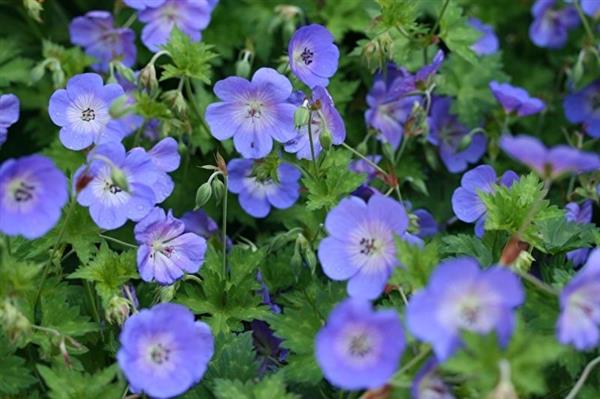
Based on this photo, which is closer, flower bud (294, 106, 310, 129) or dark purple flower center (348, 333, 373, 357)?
dark purple flower center (348, 333, 373, 357)

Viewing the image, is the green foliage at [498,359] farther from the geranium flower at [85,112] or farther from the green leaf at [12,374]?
the geranium flower at [85,112]

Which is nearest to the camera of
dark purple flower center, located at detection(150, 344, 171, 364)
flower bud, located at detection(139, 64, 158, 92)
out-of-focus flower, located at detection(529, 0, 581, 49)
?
dark purple flower center, located at detection(150, 344, 171, 364)

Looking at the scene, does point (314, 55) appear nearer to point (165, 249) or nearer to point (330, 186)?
point (330, 186)

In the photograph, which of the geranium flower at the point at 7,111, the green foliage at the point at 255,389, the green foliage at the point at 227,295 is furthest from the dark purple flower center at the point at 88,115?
the green foliage at the point at 255,389

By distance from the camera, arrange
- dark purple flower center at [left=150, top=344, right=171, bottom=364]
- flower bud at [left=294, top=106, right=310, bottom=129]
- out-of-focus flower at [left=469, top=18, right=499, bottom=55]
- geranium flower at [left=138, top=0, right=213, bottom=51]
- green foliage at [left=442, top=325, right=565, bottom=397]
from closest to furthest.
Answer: green foliage at [left=442, top=325, right=565, bottom=397] → dark purple flower center at [left=150, top=344, right=171, bottom=364] → flower bud at [left=294, top=106, right=310, bottom=129] → geranium flower at [left=138, top=0, right=213, bottom=51] → out-of-focus flower at [left=469, top=18, right=499, bottom=55]

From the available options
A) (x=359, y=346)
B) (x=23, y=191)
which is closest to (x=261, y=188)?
(x=23, y=191)

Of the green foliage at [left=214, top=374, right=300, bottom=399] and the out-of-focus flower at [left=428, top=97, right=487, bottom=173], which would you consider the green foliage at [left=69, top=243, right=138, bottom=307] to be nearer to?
the green foliage at [left=214, top=374, right=300, bottom=399]

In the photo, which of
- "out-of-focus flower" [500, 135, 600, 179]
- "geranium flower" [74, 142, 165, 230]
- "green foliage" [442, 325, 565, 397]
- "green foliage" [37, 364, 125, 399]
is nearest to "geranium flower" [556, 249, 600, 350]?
"green foliage" [442, 325, 565, 397]
